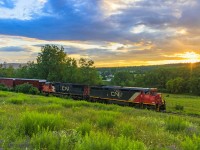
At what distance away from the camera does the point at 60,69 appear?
4063 inches

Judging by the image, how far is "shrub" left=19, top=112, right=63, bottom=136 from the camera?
8047mm

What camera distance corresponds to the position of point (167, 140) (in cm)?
863

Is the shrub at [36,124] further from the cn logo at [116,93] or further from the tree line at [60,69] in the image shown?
the tree line at [60,69]

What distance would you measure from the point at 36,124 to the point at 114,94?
3596 cm

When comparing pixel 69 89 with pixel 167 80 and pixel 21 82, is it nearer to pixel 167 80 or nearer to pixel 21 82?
pixel 21 82

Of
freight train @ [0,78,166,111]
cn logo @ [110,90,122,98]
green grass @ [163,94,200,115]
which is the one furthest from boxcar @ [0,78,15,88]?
green grass @ [163,94,200,115]

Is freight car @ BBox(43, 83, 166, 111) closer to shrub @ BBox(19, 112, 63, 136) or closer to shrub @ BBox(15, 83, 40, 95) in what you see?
shrub @ BBox(15, 83, 40, 95)

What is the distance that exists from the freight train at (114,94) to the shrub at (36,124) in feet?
102

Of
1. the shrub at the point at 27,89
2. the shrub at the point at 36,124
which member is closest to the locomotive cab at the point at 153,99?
the shrub at the point at 27,89

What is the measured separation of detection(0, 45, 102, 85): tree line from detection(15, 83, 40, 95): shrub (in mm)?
30220

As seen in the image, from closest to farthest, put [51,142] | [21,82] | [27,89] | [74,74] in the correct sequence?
[51,142] < [27,89] < [21,82] < [74,74]

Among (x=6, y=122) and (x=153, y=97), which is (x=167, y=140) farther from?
(x=153, y=97)

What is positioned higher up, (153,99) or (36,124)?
(36,124)

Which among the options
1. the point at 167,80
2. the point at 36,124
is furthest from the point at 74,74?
the point at 36,124
